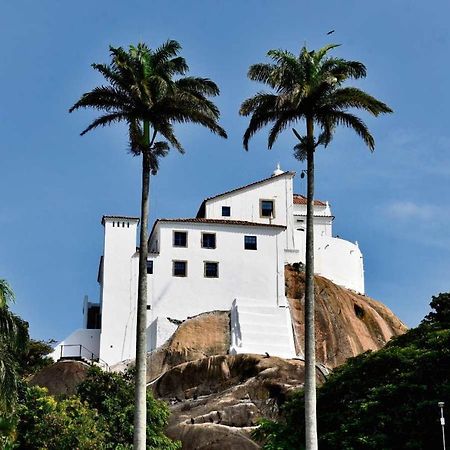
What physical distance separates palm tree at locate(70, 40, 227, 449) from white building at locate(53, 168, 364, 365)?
35.8 metres

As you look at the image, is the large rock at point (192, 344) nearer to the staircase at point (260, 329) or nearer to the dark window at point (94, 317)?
the staircase at point (260, 329)

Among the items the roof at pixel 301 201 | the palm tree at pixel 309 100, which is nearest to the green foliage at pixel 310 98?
the palm tree at pixel 309 100

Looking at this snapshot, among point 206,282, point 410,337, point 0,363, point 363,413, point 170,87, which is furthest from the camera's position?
point 206,282

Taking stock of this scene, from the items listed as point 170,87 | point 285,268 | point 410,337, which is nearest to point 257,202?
point 285,268

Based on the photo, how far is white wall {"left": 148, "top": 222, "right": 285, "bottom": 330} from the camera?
7381 centimetres

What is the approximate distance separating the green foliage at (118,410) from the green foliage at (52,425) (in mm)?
1040

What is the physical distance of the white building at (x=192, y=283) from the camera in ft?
236

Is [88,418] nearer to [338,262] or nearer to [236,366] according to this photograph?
[236,366]

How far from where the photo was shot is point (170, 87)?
34.3m

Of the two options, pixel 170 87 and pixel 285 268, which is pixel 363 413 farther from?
pixel 285 268

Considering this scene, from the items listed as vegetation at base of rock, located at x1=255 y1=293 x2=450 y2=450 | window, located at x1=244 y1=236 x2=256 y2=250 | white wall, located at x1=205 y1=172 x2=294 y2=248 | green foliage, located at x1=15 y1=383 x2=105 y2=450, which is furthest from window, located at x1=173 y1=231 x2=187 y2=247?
vegetation at base of rock, located at x1=255 y1=293 x2=450 y2=450

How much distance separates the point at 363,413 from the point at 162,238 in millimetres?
36806

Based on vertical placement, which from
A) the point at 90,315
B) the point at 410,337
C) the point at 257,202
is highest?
the point at 257,202

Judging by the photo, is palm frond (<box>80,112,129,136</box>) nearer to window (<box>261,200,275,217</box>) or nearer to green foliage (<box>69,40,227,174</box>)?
green foliage (<box>69,40,227,174</box>)
